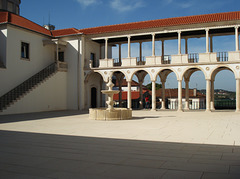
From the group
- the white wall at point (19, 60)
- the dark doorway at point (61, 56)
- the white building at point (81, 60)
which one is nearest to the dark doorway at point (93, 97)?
the white building at point (81, 60)

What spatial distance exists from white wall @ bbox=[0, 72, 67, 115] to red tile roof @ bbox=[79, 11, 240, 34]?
5.85 m

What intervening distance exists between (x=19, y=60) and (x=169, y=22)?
13384 mm

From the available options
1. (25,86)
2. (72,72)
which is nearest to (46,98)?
(25,86)

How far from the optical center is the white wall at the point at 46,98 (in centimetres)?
1980

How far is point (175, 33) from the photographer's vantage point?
2397cm

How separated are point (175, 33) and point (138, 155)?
65.6 feet

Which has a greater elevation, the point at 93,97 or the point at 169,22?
the point at 169,22

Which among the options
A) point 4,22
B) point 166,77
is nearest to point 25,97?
point 4,22

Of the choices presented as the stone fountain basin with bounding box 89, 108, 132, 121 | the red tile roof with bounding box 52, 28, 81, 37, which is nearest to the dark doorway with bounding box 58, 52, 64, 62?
the red tile roof with bounding box 52, 28, 81, 37

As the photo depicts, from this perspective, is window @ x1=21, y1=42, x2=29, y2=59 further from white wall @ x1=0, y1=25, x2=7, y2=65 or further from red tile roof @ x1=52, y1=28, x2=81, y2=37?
red tile roof @ x1=52, y1=28, x2=81, y2=37

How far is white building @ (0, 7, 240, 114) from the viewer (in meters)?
20.7

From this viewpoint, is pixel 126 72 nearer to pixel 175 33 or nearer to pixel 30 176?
pixel 175 33

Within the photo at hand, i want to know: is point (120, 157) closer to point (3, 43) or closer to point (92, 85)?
point (3, 43)

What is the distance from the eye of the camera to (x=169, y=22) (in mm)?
23297
